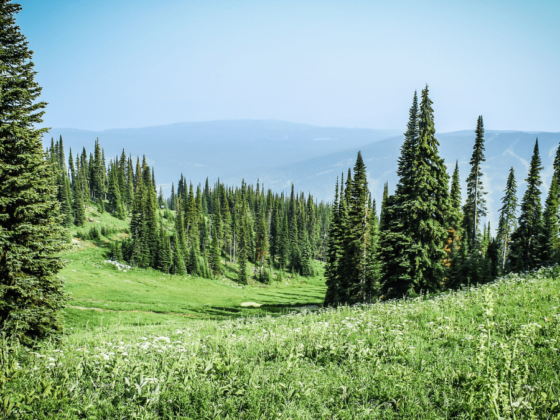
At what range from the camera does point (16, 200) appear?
47.2 ft

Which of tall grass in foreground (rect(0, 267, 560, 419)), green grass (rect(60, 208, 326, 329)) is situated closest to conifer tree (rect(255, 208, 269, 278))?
green grass (rect(60, 208, 326, 329))

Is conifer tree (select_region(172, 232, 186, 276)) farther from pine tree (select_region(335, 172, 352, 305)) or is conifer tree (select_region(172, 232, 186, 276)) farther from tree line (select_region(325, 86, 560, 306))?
pine tree (select_region(335, 172, 352, 305))

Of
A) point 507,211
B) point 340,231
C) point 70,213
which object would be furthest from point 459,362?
point 70,213

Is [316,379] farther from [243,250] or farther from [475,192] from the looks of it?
[243,250]

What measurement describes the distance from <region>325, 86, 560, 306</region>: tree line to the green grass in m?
11.2

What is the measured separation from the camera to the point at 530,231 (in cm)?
4491

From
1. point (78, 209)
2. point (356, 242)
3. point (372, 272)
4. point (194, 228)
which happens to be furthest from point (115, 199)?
point (372, 272)

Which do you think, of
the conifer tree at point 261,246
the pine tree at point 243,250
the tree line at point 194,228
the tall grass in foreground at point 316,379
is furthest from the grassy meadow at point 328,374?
the conifer tree at point 261,246

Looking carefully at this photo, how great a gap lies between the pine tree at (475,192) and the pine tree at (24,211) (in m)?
47.2

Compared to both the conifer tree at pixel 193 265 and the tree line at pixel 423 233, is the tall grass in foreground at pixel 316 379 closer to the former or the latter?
the tree line at pixel 423 233

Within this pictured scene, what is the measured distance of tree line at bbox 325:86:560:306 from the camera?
27.0 m

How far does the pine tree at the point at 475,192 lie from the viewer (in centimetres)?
4641

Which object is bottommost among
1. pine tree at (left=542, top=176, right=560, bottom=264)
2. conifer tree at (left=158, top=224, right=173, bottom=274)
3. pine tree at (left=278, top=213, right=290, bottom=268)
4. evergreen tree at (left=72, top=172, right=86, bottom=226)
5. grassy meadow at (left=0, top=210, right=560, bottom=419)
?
pine tree at (left=278, top=213, right=290, bottom=268)

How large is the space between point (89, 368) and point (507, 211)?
62.0 meters
